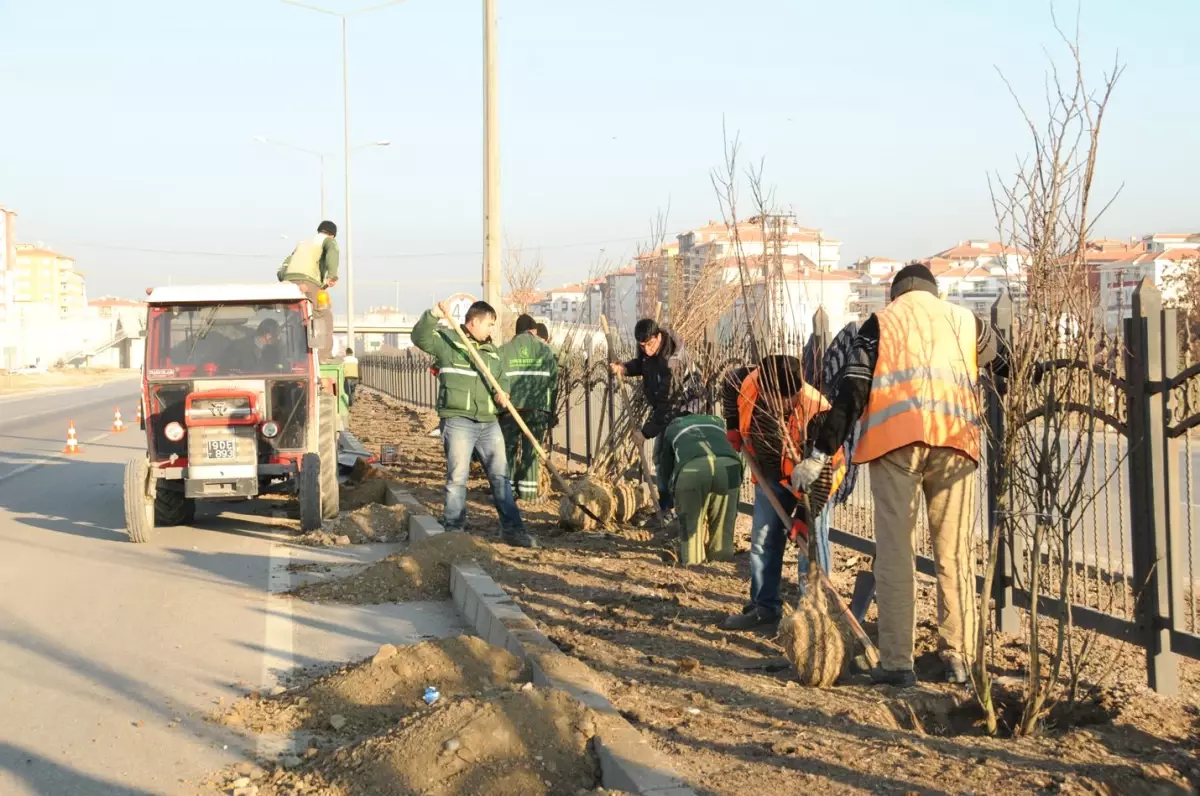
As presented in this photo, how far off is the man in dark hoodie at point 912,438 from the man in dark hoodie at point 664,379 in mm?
4796

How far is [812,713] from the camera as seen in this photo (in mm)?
5258

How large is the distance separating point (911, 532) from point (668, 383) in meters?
5.11

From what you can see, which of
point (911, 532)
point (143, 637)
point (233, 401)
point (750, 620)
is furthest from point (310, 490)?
point (911, 532)

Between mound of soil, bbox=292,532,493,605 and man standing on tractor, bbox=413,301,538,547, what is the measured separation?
97 centimetres

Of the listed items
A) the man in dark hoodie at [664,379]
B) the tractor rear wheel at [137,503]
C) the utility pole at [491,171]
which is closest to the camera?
the man in dark hoodie at [664,379]

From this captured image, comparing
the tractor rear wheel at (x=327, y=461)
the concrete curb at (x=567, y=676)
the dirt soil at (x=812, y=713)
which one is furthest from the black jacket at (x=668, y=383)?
the tractor rear wheel at (x=327, y=461)

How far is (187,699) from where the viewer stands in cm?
634

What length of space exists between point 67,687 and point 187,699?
2.45 feet

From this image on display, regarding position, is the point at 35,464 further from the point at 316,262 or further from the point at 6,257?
the point at 6,257

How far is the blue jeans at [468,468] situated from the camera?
10.3 metres

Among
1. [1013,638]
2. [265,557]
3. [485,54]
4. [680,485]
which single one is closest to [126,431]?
[485,54]

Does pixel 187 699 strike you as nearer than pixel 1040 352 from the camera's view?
No

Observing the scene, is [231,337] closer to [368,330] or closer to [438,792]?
[438,792]

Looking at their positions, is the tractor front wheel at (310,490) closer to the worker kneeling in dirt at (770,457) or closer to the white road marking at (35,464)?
the worker kneeling in dirt at (770,457)
